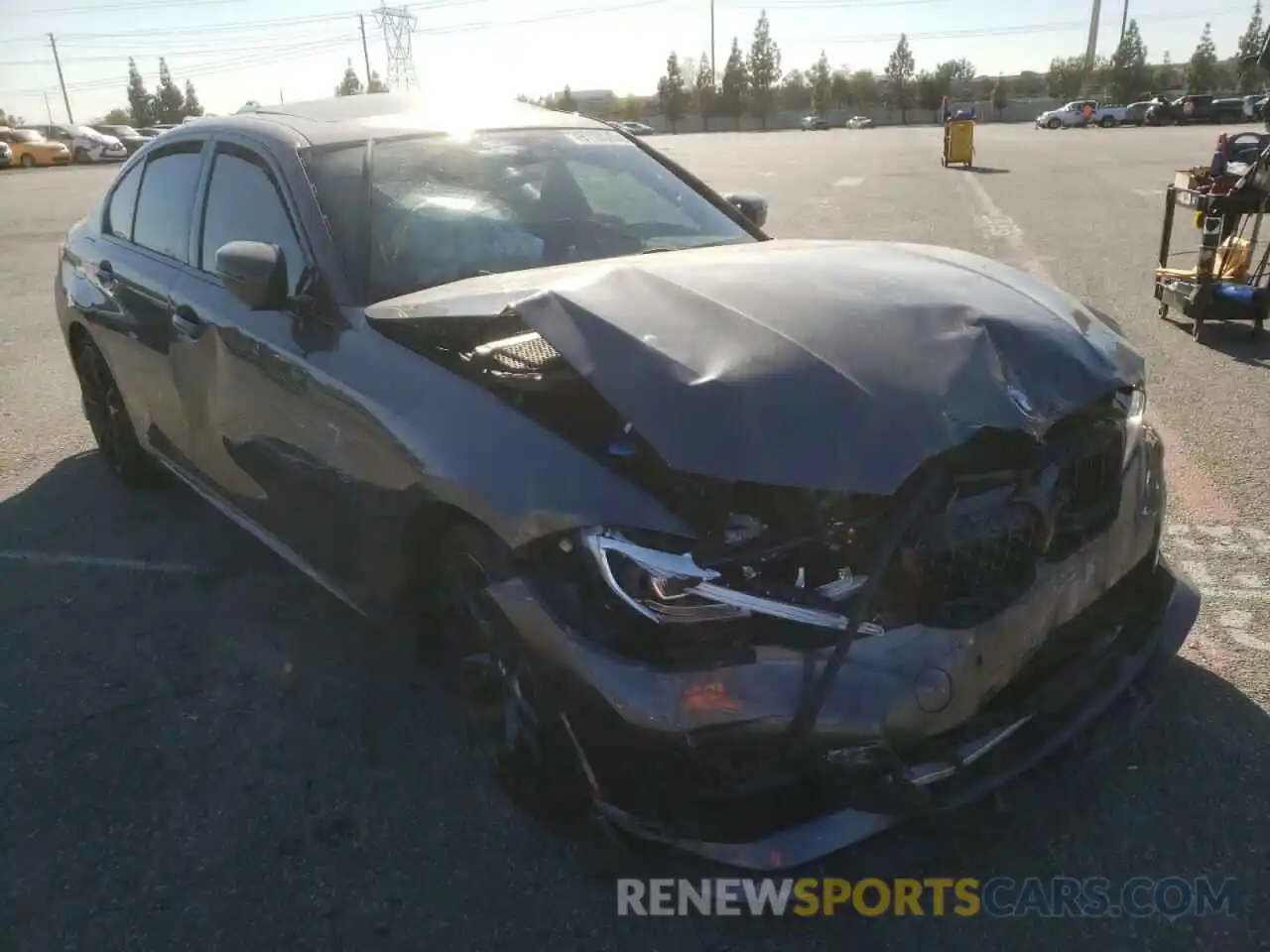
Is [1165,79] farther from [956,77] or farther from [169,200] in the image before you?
[169,200]

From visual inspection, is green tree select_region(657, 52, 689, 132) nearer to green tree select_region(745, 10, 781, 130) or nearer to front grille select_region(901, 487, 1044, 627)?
green tree select_region(745, 10, 781, 130)

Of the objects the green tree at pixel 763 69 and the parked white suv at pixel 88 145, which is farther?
the green tree at pixel 763 69

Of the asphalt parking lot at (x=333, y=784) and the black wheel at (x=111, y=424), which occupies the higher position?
the black wheel at (x=111, y=424)

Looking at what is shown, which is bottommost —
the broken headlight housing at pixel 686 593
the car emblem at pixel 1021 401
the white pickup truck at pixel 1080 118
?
the white pickup truck at pixel 1080 118

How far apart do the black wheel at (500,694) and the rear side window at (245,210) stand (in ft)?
3.92

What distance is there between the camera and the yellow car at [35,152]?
41.8 m

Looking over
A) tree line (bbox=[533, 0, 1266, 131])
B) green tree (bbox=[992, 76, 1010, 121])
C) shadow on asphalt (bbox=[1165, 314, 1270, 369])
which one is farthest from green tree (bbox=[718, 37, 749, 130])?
shadow on asphalt (bbox=[1165, 314, 1270, 369])

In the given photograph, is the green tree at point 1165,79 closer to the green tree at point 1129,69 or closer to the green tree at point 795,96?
the green tree at point 1129,69

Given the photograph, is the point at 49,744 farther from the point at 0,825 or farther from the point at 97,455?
the point at 97,455

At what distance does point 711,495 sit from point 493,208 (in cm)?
173

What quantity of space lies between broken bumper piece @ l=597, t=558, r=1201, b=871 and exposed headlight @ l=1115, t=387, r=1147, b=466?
1.17 ft

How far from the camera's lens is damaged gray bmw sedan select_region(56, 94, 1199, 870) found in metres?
2.02

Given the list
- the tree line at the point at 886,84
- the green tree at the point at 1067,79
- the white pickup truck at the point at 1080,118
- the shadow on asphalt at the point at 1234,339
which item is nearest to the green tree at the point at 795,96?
the tree line at the point at 886,84

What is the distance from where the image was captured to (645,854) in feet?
7.35
